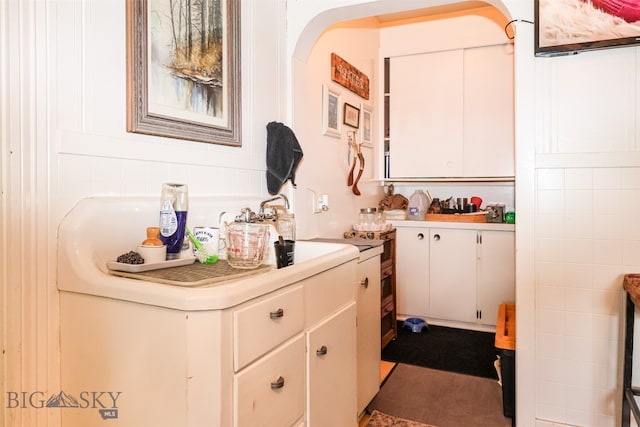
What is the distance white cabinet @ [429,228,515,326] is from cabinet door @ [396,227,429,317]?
50mm

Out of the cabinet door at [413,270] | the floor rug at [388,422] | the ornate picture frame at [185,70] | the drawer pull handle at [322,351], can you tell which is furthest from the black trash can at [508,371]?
the ornate picture frame at [185,70]

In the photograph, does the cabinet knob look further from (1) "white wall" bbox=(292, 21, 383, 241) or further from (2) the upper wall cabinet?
(2) the upper wall cabinet

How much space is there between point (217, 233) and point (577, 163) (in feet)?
5.00

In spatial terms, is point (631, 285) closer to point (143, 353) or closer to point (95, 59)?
point (143, 353)

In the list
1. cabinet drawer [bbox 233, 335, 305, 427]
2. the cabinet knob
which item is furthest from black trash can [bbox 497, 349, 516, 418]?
cabinet drawer [bbox 233, 335, 305, 427]

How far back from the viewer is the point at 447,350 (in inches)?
120

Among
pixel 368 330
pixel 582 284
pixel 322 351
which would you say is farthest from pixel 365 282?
pixel 582 284

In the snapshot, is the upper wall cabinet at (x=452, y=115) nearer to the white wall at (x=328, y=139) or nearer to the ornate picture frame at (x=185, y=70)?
the white wall at (x=328, y=139)

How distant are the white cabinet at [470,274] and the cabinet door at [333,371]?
1.99 m

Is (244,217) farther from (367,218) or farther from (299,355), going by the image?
(367,218)

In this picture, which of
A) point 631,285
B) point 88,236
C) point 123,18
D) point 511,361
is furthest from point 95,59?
point 511,361

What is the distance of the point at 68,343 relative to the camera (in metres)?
1.20

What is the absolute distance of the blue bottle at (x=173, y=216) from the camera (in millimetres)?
1340

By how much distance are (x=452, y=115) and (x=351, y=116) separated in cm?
100
